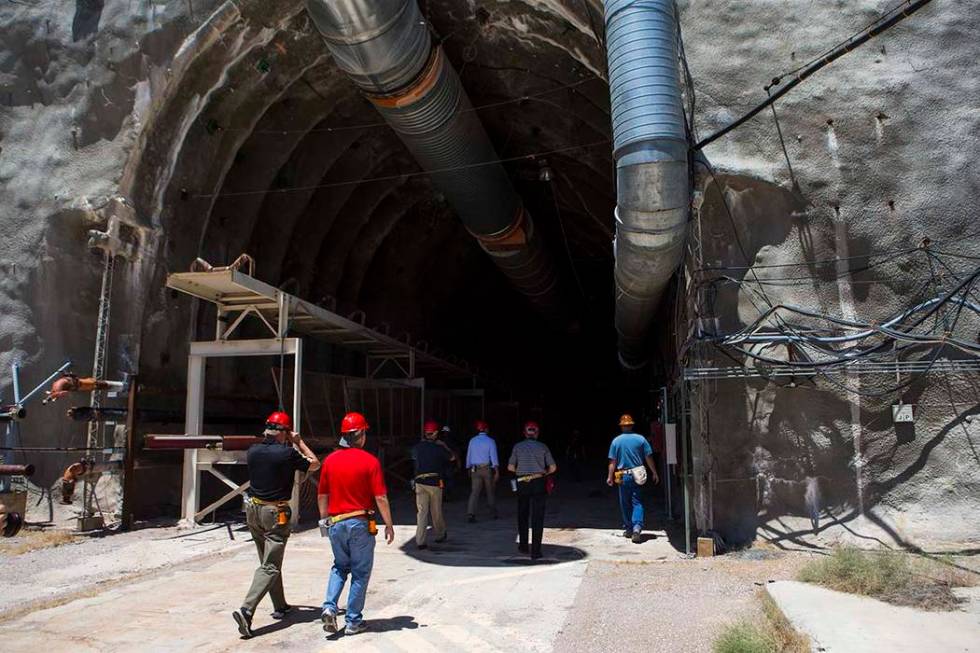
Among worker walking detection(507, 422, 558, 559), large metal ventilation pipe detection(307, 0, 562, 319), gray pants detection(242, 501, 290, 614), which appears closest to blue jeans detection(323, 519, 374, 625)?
gray pants detection(242, 501, 290, 614)

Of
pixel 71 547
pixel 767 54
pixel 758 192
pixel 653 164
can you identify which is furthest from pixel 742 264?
pixel 71 547

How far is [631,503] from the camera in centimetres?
995

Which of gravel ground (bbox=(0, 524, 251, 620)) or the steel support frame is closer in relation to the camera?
gravel ground (bbox=(0, 524, 251, 620))

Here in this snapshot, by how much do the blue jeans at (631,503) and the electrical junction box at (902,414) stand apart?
3.19 metres

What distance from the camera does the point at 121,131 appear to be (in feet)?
38.5

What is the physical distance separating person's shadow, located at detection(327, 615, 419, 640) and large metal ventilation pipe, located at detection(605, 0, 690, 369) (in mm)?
4466

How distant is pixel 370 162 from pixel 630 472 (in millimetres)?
9105

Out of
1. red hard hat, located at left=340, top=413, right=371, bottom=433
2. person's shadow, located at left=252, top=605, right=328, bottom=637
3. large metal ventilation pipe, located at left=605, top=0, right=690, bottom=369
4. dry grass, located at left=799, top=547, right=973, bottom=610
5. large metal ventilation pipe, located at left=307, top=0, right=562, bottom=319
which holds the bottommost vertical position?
person's shadow, located at left=252, top=605, right=328, bottom=637

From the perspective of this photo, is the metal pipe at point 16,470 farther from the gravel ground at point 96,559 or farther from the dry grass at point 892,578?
the dry grass at point 892,578

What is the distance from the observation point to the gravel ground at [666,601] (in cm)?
534

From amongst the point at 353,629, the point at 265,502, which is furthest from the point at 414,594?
the point at 265,502

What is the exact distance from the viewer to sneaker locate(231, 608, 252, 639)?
5.48 m

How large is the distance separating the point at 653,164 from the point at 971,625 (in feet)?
15.4

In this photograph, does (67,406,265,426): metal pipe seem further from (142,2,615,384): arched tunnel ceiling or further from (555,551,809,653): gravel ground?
(555,551,809,653): gravel ground
